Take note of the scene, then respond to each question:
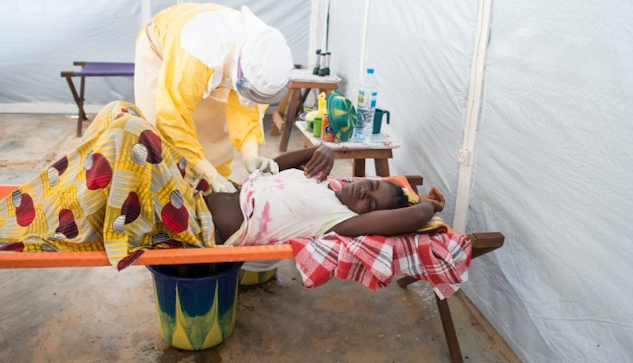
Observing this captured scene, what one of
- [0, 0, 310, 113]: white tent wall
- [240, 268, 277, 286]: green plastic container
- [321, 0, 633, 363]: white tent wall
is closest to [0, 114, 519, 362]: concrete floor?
[240, 268, 277, 286]: green plastic container

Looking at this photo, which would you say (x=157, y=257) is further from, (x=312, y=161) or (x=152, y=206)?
(x=312, y=161)

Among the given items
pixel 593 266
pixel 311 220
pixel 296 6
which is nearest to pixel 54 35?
pixel 296 6

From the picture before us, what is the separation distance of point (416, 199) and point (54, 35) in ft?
14.1

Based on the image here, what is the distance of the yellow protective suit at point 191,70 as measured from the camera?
81.7 inches

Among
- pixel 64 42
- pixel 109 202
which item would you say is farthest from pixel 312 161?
pixel 64 42

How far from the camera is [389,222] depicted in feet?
6.30

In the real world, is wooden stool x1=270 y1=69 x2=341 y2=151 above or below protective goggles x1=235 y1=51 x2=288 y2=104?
below

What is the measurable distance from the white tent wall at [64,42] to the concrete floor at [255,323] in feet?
Answer: 10.3

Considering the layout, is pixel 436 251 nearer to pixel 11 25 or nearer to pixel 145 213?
pixel 145 213

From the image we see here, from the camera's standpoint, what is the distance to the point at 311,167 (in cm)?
224

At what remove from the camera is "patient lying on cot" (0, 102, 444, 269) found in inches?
68.8

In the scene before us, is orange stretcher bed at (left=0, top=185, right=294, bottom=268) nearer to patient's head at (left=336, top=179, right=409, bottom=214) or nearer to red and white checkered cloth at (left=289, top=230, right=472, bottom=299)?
red and white checkered cloth at (left=289, top=230, right=472, bottom=299)

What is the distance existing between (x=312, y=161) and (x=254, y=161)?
0.28 m

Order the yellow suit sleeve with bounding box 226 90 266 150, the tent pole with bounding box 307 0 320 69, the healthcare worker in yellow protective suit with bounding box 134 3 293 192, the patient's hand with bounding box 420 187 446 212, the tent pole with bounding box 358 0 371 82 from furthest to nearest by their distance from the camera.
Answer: the tent pole with bounding box 307 0 320 69
the tent pole with bounding box 358 0 371 82
the yellow suit sleeve with bounding box 226 90 266 150
the patient's hand with bounding box 420 187 446 212
the healthcare worker in yellow protective suit with bounding box 134 3 293 192
